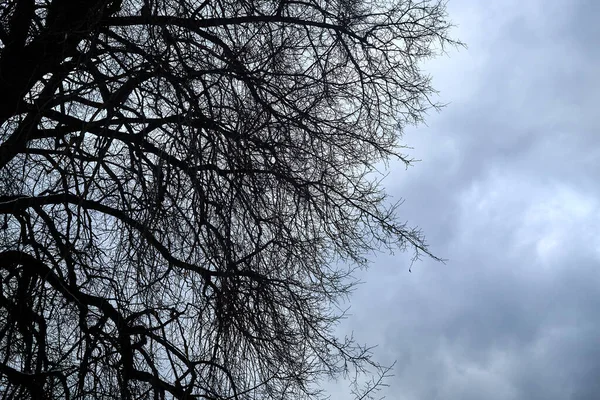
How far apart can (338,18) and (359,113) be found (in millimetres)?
871

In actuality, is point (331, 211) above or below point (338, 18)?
below

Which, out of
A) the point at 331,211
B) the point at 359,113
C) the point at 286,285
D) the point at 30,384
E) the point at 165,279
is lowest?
the point at 30,384

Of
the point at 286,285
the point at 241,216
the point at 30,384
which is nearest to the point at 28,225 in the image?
the point at 30,384

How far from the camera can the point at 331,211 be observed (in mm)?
5277

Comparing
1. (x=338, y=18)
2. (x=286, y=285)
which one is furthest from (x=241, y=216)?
(x=338, y=18)

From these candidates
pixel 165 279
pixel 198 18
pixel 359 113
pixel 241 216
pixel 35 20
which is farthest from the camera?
pixel 359 113

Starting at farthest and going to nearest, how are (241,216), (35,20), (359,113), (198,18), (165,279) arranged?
(359,113), (198,18), (35,20), (241,216), (165,279)

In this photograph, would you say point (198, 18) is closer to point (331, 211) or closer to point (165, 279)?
point (331, 211)

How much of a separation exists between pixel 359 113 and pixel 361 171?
0.66 metres

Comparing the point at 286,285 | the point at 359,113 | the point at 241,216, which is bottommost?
the point at 286,285

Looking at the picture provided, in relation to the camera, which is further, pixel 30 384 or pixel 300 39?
pixel 300 39

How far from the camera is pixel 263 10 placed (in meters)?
5.69

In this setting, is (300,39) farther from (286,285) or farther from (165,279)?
(165,279)

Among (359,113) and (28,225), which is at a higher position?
(359,113)
